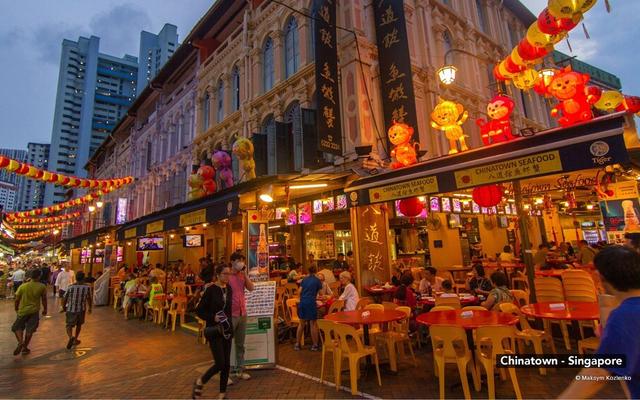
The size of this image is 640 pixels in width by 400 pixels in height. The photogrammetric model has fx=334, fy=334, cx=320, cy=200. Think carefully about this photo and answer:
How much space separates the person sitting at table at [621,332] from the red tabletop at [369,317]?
3894mm

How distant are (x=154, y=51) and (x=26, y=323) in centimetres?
11310

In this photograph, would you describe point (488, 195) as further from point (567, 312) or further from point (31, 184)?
point (31, 184)

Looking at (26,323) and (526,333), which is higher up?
(26,323)

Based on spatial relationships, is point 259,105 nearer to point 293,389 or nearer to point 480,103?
point 480,103

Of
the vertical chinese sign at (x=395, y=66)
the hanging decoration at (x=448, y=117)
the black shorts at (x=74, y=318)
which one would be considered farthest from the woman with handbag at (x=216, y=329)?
the vertical chinese sign at (x=395, y=66)

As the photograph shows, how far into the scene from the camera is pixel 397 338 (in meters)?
5.93

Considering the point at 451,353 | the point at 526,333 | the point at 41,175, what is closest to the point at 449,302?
the point at 526,333

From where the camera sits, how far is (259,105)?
1631cm

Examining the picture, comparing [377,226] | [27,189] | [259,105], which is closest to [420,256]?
[377,226]

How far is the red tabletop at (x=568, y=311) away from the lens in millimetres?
4854

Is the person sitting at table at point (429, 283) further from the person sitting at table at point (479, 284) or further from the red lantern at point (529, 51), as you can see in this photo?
the red lantern at point (529, 51)

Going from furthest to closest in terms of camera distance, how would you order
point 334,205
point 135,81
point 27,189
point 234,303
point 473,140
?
point 27,189 → point 135,81 → point 473,140 → point 334,205 → point 234,303

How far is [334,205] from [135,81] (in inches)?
4580

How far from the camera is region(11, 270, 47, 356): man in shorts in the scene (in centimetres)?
818
